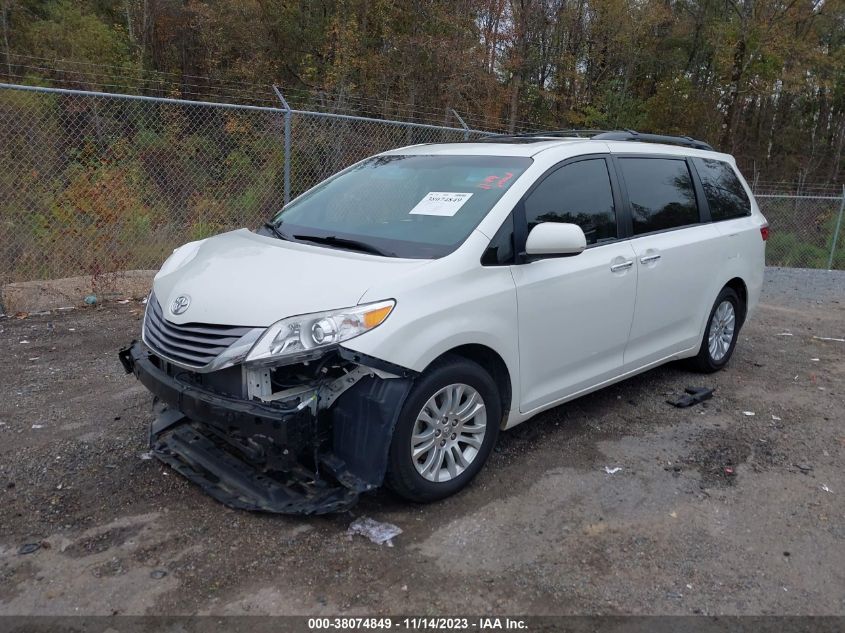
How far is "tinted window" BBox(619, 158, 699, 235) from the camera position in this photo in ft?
14.5

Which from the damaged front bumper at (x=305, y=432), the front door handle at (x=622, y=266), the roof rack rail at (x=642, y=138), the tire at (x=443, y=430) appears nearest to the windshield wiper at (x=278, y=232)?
the damaged front bumper at (x=305, y=432)

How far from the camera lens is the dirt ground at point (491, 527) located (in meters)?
2.66

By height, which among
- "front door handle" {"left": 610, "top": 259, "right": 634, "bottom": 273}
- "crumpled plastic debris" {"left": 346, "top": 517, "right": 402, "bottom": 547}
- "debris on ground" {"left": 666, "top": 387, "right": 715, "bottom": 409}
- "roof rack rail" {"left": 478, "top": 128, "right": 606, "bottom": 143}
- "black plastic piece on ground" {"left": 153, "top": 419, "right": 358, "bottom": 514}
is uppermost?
"roof rack rail" {"left": 478, "top": 128, "right": 606, "bottom": 143}

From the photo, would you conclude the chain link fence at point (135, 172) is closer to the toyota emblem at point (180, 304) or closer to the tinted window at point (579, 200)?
the tinted window at point (579, 200)

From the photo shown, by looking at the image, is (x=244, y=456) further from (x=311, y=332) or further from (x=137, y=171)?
(x=137, y=171)

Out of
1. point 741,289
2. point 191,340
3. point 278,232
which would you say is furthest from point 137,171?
point 741,289

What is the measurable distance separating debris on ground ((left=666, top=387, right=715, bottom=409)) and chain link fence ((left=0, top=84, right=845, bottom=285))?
4.55m

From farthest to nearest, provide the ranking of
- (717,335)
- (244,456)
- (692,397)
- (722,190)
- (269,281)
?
(717,335)
(722,190)
(692,397)
(244,456)
(269,281)

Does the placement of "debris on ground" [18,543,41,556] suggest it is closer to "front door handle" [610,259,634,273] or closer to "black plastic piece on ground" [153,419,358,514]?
"black plastic piece on ground" [153,419,358,514]

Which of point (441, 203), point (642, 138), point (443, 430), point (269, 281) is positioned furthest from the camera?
point (642, 138)

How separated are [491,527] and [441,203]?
1.74 meters

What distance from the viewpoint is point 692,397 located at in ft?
16.2

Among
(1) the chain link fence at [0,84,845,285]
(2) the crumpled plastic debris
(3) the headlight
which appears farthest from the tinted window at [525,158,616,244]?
(1) the chain link fence at [0,84,845,285]

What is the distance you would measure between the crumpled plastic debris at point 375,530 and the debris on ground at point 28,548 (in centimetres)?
133
